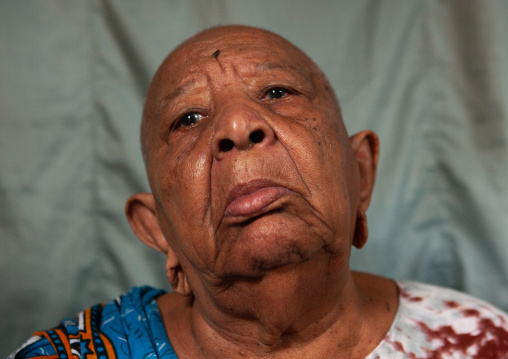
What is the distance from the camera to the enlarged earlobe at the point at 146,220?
Answer: 187cm

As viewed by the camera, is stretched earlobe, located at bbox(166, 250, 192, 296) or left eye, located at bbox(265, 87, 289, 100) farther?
stretched earlobe, located at bbox(166, 250, 192, 296)

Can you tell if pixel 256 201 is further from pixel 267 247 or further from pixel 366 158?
pixel 366 158

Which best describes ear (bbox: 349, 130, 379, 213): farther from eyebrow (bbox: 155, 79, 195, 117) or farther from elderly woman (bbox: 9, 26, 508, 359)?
eyebrow (bbox: 155, 79, 195, 117)

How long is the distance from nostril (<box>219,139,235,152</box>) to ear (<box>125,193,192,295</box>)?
1.37 ft

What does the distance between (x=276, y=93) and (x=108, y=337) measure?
0.79 m

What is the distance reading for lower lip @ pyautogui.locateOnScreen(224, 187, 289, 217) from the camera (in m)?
1.39

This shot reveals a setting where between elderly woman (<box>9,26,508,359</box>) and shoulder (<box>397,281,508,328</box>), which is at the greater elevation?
elderly woman (<box>9,26,508,359</box>)

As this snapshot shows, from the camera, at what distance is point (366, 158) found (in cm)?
188

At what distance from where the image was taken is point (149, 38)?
263cm

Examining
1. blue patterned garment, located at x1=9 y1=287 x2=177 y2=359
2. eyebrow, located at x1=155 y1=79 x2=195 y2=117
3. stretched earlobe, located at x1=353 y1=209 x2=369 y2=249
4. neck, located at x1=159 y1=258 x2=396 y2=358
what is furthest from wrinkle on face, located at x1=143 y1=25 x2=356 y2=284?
blue patterned garment, located at x1=9 y1=287 x2=177 y2=359

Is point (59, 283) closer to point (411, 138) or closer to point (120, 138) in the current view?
point (120, 138)

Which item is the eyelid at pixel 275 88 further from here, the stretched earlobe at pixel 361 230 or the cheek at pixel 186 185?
the stretched earlobe at pixel 361 230

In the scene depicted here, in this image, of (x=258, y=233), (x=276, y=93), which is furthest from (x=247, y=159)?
(x=276, y=93)

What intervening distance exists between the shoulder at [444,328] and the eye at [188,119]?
2.48 feet
